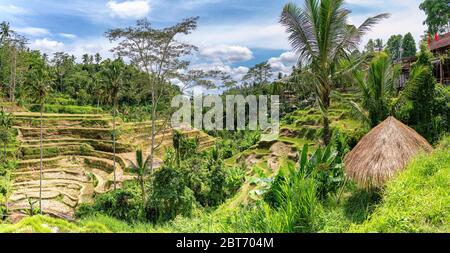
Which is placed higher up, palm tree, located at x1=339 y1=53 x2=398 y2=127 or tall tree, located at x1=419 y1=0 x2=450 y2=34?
tall tree, located at x1=419 y1=0 x2=450 y2=34

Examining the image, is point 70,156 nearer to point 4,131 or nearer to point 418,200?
point 4,131

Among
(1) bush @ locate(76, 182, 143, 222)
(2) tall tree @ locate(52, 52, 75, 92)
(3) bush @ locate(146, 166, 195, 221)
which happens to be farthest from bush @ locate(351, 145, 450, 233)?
(2) tall tree @ locate(52, 52, 75, 92)

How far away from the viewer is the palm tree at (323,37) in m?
6.99

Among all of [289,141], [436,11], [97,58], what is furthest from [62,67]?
[436,11]

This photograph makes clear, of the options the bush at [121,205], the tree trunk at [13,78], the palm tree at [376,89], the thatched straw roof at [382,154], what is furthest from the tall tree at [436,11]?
the tree trunk at [13,78]

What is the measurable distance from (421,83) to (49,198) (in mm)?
16338

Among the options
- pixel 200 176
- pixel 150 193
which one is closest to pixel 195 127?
pixel 200 176

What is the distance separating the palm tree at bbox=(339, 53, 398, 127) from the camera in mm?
7782

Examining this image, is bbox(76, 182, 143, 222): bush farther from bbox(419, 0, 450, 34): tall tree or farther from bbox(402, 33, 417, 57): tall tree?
bbox(402, 33, 417, 57): tall tree

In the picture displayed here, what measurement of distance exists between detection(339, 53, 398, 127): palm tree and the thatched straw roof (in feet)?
7.47

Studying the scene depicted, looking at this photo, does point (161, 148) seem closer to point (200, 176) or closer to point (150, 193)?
point (200, 176)

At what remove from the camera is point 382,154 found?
4.68 meters

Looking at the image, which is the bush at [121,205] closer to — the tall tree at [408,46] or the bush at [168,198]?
the bush at [168,198]
